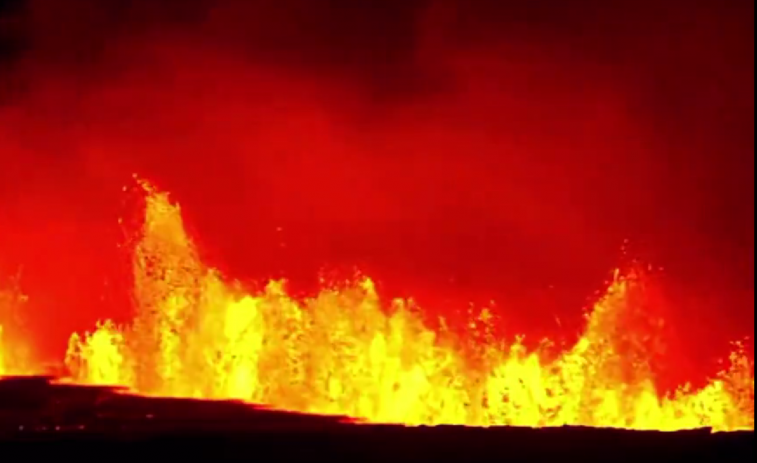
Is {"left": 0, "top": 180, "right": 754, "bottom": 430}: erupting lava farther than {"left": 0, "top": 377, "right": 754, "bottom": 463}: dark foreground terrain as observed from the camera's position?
Yes

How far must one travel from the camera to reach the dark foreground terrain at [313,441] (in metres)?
14.0

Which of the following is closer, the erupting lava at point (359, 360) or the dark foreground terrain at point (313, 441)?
the dark foreground terrain at point (313, 441)

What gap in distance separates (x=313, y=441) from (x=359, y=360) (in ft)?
27.7

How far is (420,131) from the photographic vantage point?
27.1 meters

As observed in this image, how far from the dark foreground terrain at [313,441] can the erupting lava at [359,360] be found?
15.8 feet

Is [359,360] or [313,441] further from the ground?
[359,360]

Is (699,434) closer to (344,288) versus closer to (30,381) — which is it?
(30,381)

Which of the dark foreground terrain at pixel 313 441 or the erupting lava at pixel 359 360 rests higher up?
the erupting lava at pixel 359 360

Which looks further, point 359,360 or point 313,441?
point 359,360

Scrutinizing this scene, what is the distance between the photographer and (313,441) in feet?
47.7

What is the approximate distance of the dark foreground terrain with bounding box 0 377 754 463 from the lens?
46.0 feet

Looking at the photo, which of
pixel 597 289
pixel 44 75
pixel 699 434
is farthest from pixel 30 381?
pixel 597 289

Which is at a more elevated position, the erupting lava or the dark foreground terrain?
the erupting lava

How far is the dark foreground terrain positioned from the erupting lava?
15.8 feet
